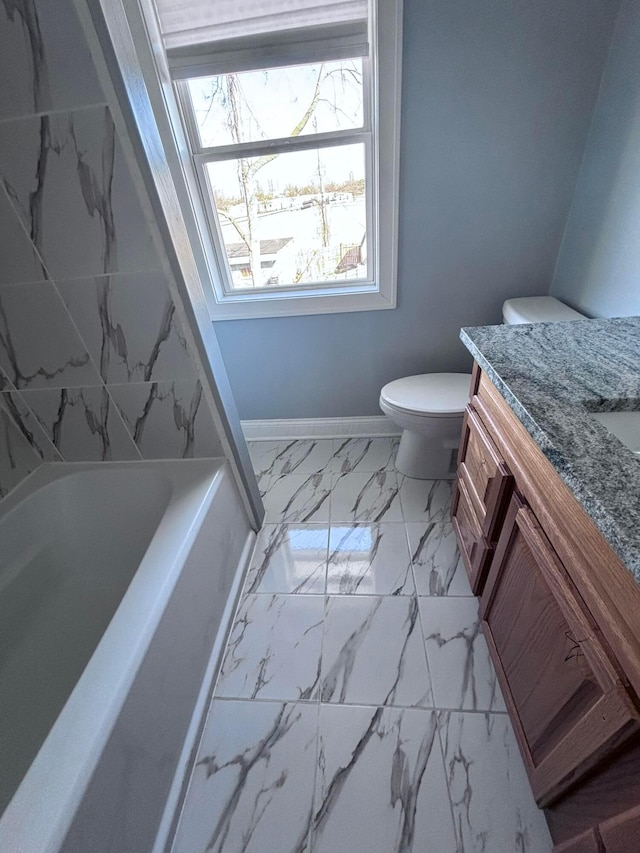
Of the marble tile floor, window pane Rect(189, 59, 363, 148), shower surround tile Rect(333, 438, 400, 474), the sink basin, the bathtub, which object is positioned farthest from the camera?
shower surround tile Rect(333, 438, 400, 474)

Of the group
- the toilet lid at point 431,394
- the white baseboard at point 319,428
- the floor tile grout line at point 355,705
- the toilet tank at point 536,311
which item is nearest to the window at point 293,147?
the toilet lid at point 431,394

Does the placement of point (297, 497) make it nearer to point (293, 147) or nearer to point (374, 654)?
point (374, 654)

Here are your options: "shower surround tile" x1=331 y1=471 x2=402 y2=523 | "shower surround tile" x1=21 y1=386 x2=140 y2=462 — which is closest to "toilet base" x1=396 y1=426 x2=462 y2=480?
"shower surround tile" x1=331 y1=471 x2=402 y2=523

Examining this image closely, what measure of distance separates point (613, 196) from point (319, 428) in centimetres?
161

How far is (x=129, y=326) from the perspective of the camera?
1057 millimetres

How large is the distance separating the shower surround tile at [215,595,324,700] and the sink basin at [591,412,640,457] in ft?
3.41

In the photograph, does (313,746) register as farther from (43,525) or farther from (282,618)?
(43,525)

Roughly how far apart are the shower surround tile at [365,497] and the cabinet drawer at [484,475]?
473 millimetres

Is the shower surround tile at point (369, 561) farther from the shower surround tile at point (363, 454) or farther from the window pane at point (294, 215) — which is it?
the window pane at point (294, 215)

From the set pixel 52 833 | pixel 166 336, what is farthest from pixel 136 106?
pixel 52 833

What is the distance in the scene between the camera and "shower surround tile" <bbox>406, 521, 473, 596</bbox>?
131cm

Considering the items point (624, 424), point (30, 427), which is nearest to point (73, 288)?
point (30, 427)

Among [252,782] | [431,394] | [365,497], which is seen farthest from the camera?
[365,497]

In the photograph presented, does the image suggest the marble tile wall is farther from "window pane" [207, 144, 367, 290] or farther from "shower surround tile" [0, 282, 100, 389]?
"window pane" [207, 144, 367, 290]
